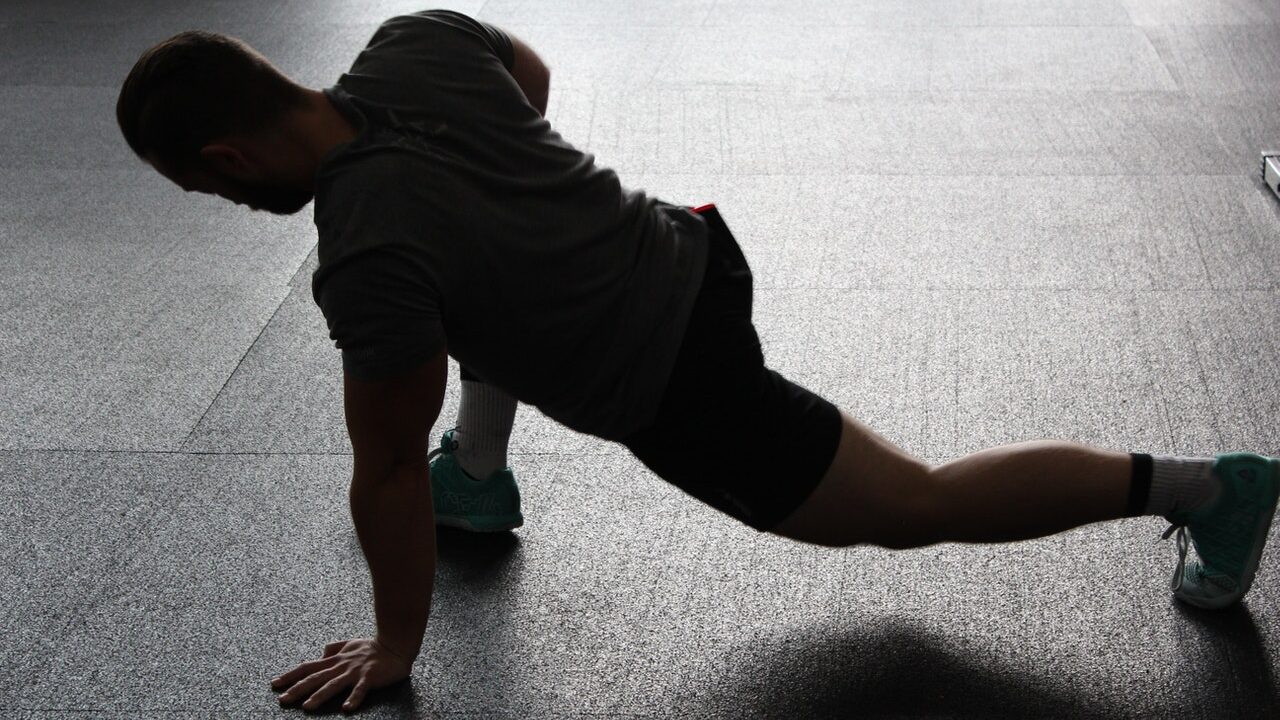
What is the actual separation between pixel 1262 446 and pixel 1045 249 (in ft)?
2.44

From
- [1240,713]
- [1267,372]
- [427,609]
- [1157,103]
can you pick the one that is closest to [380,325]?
[427,609]

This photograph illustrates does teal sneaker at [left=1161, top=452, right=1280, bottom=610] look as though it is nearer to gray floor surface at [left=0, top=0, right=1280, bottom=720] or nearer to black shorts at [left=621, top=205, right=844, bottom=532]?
gray floor surface at [left=0, top=0, right=1280, bottom=720]

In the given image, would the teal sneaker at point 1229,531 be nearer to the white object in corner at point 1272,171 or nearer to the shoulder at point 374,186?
the shoulder at point 374,186

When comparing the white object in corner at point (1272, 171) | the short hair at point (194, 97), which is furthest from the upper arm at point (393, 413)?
the white object in corner at point (1272, 171)

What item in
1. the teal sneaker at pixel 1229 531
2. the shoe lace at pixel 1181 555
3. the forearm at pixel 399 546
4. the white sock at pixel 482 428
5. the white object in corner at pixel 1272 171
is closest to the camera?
the forearm at pixel 399 546

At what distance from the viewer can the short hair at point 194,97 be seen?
116 centimetres

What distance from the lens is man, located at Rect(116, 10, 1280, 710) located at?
1.17m

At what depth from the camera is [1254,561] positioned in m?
1.48

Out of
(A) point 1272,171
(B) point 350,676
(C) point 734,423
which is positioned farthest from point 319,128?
(A) point 1272,171

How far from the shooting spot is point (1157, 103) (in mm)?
3203

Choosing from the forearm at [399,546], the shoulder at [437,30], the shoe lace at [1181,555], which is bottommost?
the shoe lace at [1181,555]

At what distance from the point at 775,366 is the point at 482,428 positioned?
2.11ft

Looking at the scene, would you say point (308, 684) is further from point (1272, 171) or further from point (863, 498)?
point (1272, 171)

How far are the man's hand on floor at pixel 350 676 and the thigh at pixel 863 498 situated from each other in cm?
46
